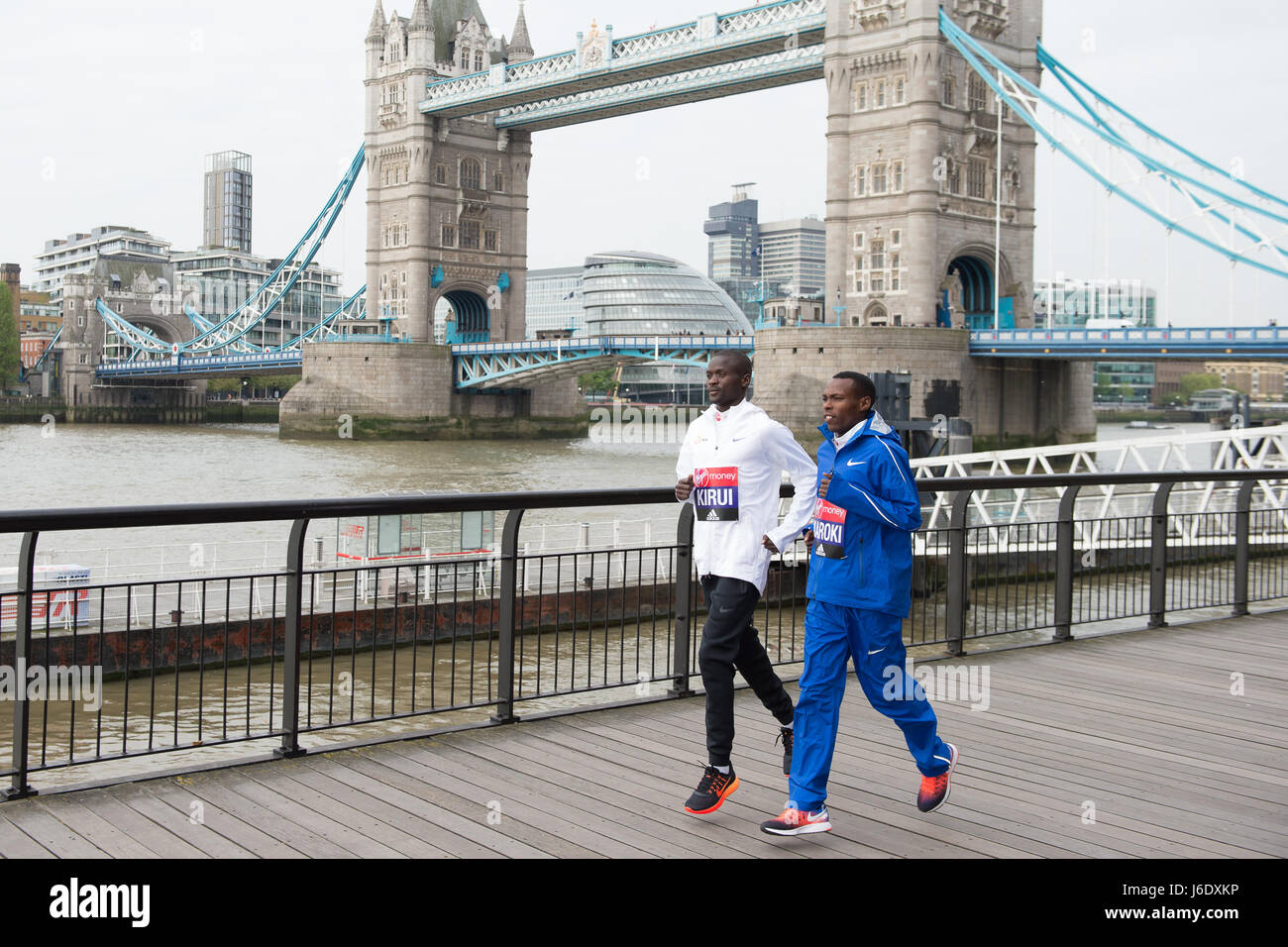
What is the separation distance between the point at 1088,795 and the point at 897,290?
41.4 meters

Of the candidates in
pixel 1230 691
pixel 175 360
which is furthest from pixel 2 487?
pixel 175 360

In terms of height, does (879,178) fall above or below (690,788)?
above

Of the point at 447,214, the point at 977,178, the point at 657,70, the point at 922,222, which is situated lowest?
the point at 922,222

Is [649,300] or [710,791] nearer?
[710,791]

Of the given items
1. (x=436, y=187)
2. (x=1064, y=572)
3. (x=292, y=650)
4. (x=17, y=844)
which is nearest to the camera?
(x=17, y=844)

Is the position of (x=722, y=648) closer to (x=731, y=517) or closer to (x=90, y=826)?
(x=731, y=517)

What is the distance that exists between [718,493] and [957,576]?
3035mm

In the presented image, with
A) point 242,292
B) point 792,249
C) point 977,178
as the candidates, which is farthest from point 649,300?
point 792,249

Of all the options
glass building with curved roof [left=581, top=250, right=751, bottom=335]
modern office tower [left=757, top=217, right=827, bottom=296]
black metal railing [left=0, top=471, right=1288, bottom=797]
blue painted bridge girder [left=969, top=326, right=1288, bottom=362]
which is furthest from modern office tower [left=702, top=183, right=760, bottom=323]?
black metal railing [left=0, top=471, right=1288, bottom=797]

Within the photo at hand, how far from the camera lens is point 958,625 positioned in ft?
23.4

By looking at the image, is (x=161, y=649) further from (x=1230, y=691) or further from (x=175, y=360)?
(x=175, y=360)

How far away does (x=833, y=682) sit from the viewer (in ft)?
13.9

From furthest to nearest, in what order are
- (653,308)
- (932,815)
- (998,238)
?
(653,308) < (998,238) < (932,815)
